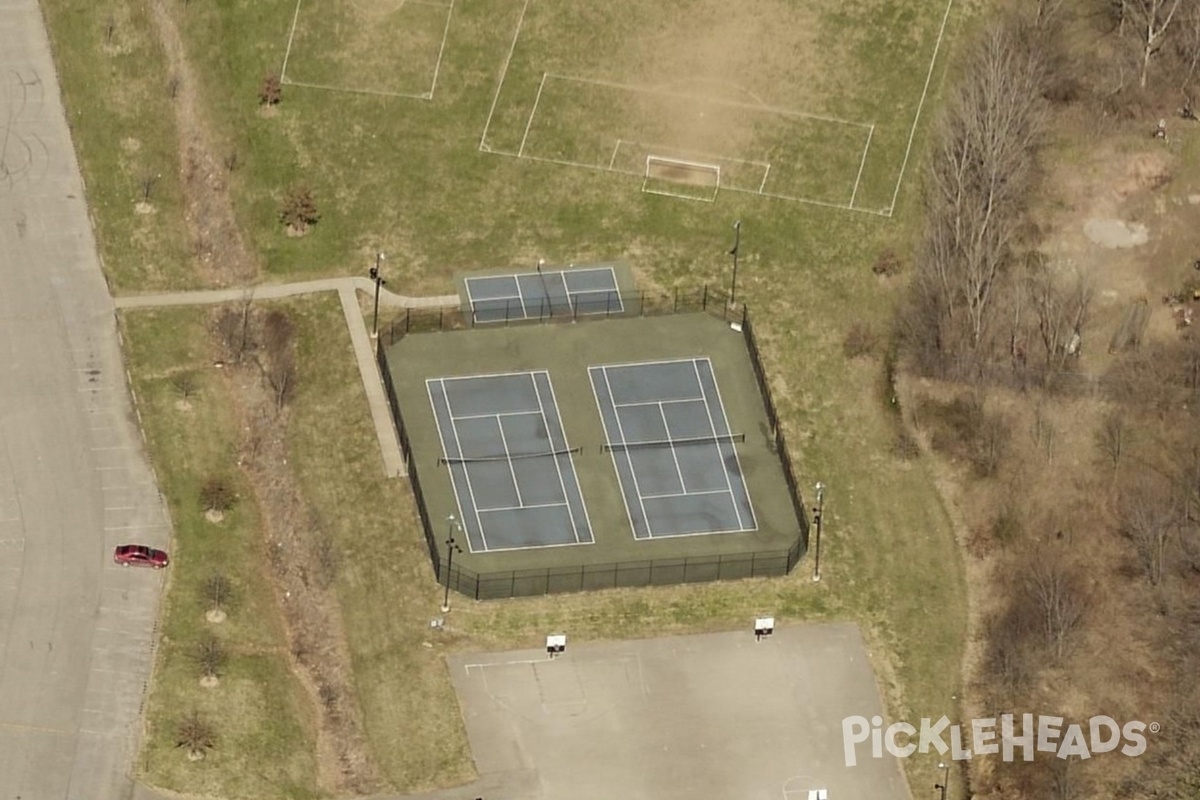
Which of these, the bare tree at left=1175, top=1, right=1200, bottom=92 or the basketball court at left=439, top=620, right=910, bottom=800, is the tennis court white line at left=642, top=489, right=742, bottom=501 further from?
the bare tree at left=1175, top=1, right=1200, bottom=92

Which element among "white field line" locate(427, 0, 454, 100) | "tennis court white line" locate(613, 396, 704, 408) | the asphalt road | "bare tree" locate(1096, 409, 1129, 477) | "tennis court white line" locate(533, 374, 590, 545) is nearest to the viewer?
the asphalt road

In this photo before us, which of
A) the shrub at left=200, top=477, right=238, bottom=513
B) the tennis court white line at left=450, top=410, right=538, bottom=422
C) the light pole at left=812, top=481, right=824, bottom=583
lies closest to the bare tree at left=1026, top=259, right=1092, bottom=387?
the light pole at left=812, top=481, right=824, bottom=583

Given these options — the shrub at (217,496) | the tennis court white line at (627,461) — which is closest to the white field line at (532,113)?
the tennis court white line at (627,461)

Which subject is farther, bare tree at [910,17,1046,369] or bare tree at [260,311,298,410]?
bare tree at [910,17,1046,369]

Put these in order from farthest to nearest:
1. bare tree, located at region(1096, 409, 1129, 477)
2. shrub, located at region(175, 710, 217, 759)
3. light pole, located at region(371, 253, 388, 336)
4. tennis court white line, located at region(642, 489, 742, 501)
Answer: light pole, located at region(371, 253, 388, 336) → bare tree, located at region(1096, 409, 1129, 477) → tennis court white line, located at region(642, 489, 742, 501) → shrub, located at region(175, 710, 217, 759)

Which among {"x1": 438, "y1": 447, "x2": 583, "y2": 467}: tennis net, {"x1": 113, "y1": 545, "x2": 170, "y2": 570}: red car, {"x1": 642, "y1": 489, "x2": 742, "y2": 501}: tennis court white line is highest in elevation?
{"x1": 438, "y1": 447, "x2": 583, "y2": 467}: tennis net

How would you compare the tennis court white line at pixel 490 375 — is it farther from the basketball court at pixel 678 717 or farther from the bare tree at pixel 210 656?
the bare tree at pixel 210 656

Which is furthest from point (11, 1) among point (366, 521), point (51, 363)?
point (366, 521)

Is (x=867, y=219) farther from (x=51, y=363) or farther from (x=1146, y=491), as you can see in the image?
(x=51, y=363)
